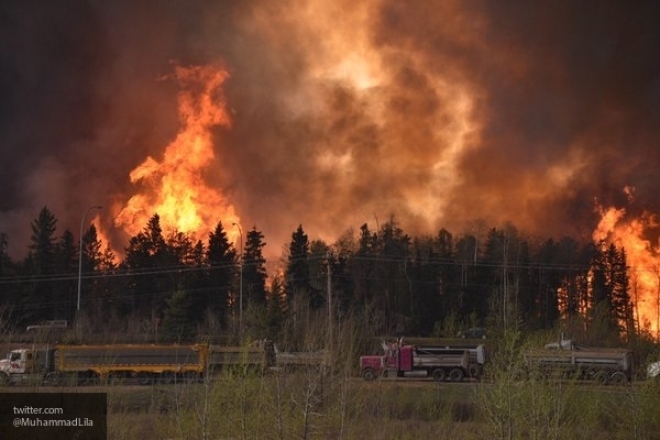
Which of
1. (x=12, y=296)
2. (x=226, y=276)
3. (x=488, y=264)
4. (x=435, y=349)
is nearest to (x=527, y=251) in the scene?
(x=488, y=264)

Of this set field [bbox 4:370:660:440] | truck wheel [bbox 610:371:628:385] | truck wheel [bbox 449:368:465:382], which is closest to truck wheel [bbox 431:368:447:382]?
truck wheel [bbox 449:368:465:382]

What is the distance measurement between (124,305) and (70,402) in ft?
209

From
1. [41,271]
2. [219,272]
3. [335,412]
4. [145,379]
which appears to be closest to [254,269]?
[219,272]

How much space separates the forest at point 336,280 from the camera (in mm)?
78000

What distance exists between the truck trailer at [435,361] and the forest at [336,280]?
19311 millimetres

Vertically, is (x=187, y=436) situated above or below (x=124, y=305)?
below

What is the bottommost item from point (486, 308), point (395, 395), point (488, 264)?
point (395, 395)

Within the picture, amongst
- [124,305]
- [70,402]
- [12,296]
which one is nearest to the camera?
[70,402]

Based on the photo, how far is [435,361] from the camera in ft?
166

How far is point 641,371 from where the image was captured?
2305 centimetres

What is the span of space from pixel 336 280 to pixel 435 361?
39080 millimetres

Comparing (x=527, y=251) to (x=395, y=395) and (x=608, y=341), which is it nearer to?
(x=608, y=341)

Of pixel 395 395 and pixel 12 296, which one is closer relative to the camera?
pixel 395 395

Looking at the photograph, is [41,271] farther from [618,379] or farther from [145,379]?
[618,379]
